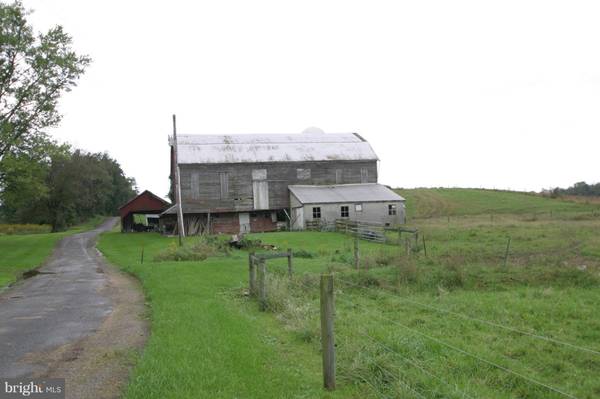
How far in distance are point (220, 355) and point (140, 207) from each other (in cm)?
5614

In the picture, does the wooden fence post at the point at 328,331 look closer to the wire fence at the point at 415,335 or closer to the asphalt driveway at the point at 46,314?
the wire fence at the point at 415,335

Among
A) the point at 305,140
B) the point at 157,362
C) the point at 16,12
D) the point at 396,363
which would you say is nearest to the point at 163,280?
the point at 157,362

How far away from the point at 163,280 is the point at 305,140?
139 feet

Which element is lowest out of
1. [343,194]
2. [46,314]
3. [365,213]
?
[46,314]

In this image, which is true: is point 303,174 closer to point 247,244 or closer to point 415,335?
point 247,244

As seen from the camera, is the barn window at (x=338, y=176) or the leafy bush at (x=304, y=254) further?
the barn window at (x=338, y=176)

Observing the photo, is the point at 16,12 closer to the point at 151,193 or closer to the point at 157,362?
the point at 151,193

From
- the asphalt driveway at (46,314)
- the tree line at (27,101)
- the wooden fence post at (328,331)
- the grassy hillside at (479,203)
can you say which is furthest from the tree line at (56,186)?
the grassy hillside at (479,203)

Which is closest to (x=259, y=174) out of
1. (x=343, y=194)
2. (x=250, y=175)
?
(x=250, y=175)

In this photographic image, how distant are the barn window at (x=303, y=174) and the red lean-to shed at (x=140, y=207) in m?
15.9

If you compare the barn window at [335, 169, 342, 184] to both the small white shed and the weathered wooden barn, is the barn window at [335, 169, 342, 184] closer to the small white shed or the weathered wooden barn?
the weathered wooden barn

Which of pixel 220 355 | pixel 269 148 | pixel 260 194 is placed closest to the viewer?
pixel 220 355

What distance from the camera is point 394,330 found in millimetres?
10711

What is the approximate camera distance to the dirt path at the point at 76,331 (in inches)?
328
